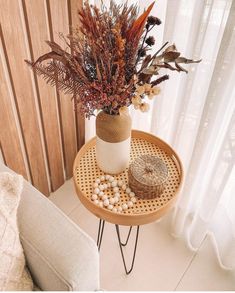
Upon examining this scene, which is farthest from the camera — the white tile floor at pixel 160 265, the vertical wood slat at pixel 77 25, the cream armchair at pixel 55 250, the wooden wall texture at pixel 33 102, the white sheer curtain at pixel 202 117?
the white tile floor at pixel 160 265

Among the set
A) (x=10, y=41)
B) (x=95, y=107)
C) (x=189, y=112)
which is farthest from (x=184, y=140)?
(x=10, y=41)

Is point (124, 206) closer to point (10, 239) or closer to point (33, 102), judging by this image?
point (10, 239)

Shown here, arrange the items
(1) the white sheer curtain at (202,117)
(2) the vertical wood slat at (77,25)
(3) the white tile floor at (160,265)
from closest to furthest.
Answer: (1) the white sheer curtain at (202,117) < (2) the vertical wood slat at (77,25) < (3) the white tile floor at (160,265)

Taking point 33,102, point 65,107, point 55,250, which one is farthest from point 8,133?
point 55,250

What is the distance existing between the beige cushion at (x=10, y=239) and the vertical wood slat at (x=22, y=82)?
450 mm

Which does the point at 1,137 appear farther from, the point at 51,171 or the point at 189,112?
the point at 189,112

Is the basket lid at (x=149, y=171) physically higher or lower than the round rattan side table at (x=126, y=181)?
higher

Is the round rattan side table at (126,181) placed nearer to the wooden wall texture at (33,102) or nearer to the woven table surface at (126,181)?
the woven table surface at (126,181)

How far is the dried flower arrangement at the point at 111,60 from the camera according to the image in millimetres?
770

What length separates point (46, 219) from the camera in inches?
33.5

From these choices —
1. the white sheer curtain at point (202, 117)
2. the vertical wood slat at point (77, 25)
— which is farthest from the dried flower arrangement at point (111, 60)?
the vertical wood slat at point (77, 25)

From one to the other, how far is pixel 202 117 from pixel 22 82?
2.33 feet

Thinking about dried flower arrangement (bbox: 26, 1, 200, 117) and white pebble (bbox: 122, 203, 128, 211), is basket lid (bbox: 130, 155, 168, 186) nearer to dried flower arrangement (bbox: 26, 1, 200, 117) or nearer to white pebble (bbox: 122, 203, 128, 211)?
white pebble (bbox: 122, 203, 128, 211)

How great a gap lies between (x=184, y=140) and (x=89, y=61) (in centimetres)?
60
